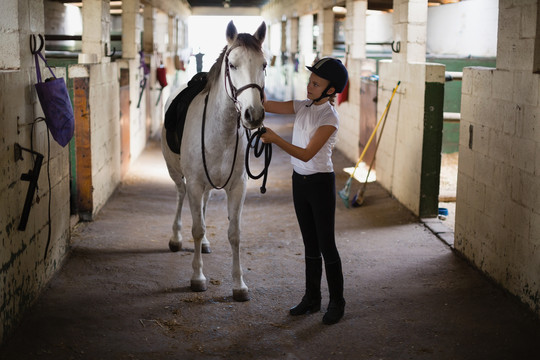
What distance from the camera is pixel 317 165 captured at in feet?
12.2

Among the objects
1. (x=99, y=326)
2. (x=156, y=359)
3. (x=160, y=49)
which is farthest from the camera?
(x=160, y=49)

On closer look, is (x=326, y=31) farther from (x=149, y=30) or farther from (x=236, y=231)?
(x=236, y=231)

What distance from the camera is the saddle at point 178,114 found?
4.83 meters

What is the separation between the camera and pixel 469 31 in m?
13.0

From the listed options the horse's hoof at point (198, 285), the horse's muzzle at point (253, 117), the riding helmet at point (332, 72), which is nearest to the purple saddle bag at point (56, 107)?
the horse's muzzle at point (253, 117)

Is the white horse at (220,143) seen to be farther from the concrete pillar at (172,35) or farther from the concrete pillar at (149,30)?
the concrete pillar at (172,35)

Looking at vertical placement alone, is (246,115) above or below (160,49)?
below

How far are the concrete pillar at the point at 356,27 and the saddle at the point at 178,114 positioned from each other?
19.0 ft

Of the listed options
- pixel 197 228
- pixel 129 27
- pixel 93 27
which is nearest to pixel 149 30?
pixel 129 27

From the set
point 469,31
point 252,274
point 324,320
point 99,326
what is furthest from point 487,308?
point 469,31

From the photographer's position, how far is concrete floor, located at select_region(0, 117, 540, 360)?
3535 mm

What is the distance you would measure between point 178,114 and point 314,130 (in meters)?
1.54

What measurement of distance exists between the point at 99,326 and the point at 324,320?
137 cm

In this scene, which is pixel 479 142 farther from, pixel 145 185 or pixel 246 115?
pixel 145 185
